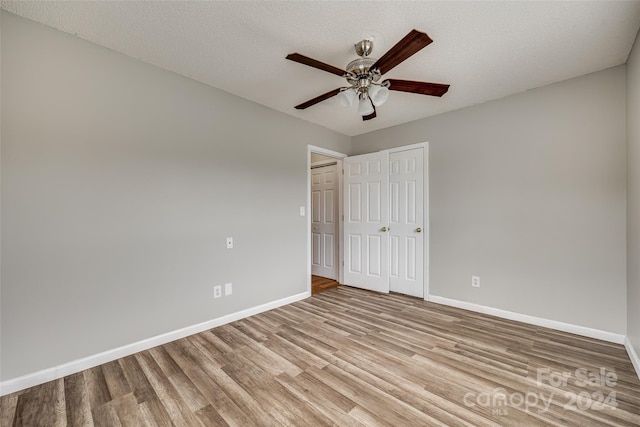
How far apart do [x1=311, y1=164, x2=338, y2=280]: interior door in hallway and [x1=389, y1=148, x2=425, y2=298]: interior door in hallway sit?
3.65ft

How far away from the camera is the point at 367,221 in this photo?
159 inches

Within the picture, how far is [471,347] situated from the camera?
2.29 m

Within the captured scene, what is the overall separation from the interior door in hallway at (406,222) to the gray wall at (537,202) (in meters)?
0.17

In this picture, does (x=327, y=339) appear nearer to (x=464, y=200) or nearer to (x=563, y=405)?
(x=563, y=405)

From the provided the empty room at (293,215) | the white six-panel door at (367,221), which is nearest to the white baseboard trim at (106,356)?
the empty room at (293,215)

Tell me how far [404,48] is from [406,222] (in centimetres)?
243

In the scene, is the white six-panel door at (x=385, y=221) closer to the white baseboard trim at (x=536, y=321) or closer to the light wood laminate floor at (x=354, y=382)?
the white baseboard trim at (x=536, y=321)

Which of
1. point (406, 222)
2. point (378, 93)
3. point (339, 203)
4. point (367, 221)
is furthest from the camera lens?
point (339, 203)

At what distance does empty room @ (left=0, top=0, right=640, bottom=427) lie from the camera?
5.60ft

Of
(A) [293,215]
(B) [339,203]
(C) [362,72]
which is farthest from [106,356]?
(B) [339,203]

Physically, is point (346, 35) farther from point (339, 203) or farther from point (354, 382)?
point (339, 203)

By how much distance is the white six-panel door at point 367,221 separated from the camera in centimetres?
386

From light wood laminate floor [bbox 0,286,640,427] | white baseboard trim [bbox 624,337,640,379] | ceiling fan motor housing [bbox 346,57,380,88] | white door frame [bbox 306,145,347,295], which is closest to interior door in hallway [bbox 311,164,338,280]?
white door frame [bbox 306,145,347,295]

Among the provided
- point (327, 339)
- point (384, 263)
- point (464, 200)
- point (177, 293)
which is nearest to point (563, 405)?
point (327, 339)
